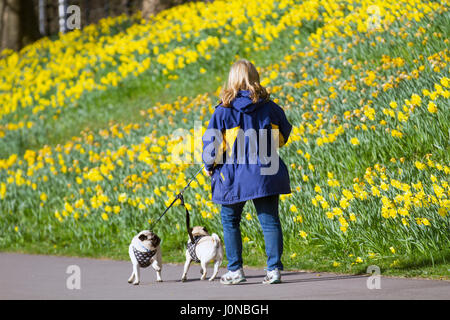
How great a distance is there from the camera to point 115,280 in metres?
5.62

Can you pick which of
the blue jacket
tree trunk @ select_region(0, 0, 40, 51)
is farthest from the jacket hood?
tree trunk @ select_region(0, 0, 40, 51)

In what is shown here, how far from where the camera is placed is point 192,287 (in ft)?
16.6

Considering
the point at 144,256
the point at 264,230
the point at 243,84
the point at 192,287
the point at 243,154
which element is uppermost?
the point at 243,84

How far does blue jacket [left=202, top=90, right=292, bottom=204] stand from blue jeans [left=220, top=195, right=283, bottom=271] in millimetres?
136

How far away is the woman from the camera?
16.2 ft

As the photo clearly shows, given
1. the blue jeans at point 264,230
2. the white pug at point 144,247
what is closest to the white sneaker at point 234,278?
the blue jeans at point 264,230

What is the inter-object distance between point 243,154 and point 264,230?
53cm

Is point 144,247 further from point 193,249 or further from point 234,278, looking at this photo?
point 234,278

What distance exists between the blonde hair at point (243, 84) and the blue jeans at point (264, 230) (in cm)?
69

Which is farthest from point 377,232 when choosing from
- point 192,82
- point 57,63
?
point 57,63

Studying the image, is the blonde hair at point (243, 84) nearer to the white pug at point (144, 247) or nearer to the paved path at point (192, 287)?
the white pug at point (144, 247)

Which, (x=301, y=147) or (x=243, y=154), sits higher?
(x=301, y=147)

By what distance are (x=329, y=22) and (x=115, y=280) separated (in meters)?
6.36

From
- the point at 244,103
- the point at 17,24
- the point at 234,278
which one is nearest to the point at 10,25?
the point at 17,24
